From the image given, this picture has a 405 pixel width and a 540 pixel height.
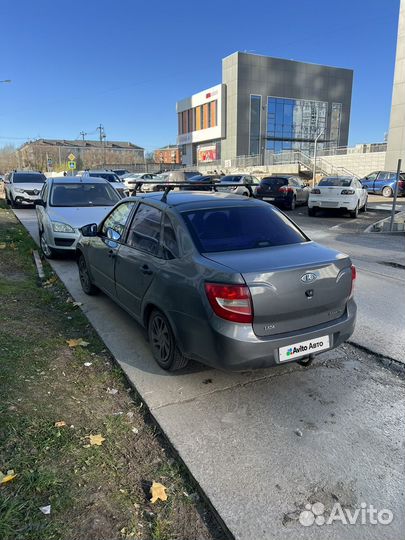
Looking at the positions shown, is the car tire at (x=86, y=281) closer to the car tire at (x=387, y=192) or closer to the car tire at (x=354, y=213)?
the car tire at (x=354, y=213)

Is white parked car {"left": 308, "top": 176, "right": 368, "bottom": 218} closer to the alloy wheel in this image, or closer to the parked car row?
the parked car row

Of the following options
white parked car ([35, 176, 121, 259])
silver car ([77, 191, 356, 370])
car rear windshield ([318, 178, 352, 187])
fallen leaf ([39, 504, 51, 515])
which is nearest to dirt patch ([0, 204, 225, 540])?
fallen leaf ([39, 504, 51, 515])

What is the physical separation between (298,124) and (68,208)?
58.0 metres

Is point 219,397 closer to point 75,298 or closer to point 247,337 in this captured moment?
point 247,337

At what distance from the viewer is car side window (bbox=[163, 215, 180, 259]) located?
3.60 m

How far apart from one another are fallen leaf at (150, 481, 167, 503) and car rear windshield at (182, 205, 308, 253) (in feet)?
5.74

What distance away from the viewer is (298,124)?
60344 millimetres

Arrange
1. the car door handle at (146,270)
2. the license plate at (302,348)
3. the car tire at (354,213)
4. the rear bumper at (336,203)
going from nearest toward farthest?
the license plate at (302,348) < the car door handle at (146,270) < the rear bumper at (336,203) < the car tire at (354,213)

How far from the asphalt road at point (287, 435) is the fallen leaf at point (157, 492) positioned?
229 mm

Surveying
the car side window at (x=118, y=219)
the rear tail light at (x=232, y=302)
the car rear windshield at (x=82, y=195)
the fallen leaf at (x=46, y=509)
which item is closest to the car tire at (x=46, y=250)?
the car rear windshield at (x=82, y=195)

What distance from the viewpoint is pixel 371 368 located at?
3.99 meters

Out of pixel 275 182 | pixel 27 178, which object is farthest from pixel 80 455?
pixel 27 178

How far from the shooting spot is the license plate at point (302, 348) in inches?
125

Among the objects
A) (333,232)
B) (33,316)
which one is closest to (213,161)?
(333,232)
